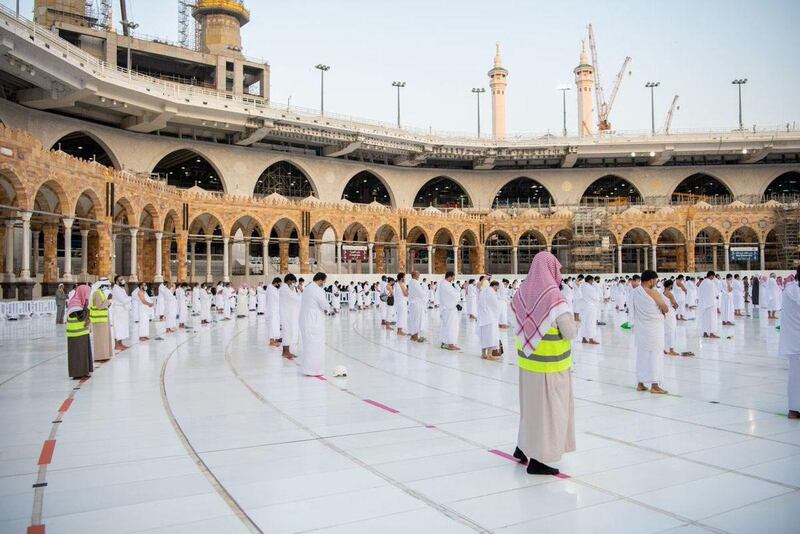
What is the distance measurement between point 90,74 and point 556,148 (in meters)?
27.1

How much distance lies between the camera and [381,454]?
4.12 m

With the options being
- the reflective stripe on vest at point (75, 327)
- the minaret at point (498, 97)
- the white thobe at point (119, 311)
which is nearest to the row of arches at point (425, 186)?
the minaret at point (498, 97)

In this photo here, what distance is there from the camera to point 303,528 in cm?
289

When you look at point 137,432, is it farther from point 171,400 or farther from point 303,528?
point 303,528

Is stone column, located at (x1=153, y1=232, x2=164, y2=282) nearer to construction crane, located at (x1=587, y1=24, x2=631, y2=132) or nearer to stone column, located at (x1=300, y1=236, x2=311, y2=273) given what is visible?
stone column, located at (x1=300, y1=236, x2=311, y2=273)

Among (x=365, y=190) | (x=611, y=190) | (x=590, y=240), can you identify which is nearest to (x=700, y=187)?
(x=611, y=190)

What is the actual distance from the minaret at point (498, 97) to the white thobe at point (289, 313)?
38724 mm

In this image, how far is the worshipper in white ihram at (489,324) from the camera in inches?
361

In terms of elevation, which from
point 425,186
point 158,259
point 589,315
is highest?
point 425,186

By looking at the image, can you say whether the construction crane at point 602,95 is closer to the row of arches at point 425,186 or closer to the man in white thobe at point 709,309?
the row of arches at point 425,186

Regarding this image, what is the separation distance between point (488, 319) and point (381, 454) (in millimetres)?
5462

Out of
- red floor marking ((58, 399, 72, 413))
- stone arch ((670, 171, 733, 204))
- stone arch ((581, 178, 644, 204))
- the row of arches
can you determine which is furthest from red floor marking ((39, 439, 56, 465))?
stone arch ((670, 171, 733, 204))

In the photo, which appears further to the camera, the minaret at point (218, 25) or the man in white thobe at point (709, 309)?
the minaret at point (218, 25)

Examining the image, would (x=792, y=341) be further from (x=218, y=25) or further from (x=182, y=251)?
(x=218, y=25)
